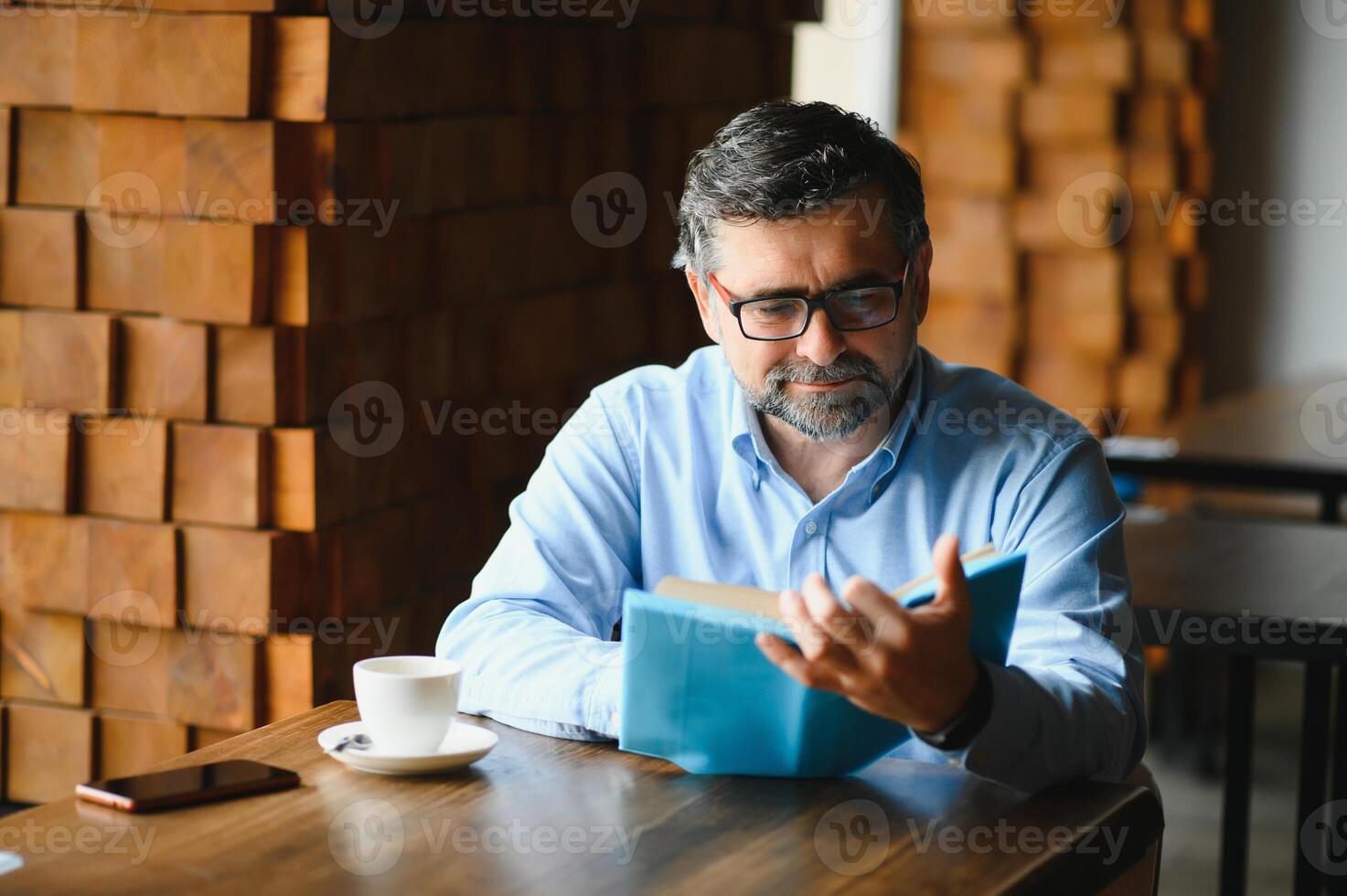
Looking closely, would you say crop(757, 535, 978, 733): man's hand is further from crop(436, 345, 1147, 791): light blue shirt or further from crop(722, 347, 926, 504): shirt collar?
crop(722, 347, 926, 504): shirt collar

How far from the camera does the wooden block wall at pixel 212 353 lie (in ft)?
7.53

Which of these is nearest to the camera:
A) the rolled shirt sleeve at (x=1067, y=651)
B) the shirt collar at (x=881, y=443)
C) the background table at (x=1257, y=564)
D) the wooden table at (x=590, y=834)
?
the wooden table at (x=590, y=834)

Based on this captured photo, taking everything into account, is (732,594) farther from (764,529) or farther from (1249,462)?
(1249,462)

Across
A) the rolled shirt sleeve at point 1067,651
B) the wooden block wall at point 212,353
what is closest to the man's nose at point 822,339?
the rolled shirt sleeve at point 1067,651

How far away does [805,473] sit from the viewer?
201 centimetres

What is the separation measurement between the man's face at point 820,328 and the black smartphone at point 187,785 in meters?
0.72

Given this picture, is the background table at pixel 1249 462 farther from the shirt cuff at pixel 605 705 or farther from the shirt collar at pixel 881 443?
the shirt cuff at pixel 605 705

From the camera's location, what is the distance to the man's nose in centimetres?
183

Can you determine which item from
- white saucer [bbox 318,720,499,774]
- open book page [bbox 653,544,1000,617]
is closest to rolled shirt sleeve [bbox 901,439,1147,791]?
open book page [bbox 653,544,1000,617]

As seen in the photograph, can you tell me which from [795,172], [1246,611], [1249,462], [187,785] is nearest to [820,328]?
[795,172]

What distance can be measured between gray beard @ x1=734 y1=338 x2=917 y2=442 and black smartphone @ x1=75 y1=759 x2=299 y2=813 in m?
0.71

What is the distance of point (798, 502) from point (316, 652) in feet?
2.71

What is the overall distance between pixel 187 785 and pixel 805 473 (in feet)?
2.86

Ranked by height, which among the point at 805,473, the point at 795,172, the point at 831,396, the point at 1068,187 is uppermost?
the point at 1068,187
